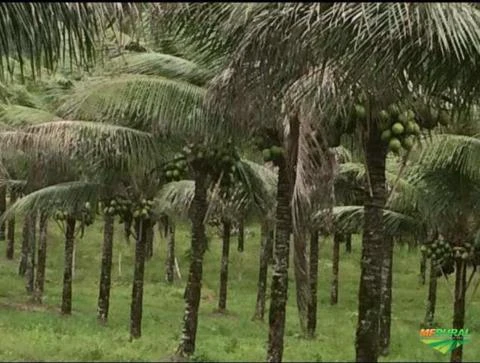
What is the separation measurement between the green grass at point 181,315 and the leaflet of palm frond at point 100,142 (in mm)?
3276

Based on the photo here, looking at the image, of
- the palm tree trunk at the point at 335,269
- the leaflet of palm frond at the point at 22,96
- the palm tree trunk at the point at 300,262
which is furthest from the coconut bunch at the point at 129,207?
the palm tree trunk at the point at 335,269

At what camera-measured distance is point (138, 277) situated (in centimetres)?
1554

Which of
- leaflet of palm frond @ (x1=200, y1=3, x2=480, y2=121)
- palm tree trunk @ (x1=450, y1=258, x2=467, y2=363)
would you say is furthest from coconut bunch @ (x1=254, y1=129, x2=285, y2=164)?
palm tree trunk @ (x1=450, y1=258, x2=467, y2=363)

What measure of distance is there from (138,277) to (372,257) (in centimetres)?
888

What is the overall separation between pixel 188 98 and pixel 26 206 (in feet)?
20.9

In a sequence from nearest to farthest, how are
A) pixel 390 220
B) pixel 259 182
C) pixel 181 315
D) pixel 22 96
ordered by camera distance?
pixel 259 182 < pixel 390 220 < pixel 22 96 < pixel 181 315

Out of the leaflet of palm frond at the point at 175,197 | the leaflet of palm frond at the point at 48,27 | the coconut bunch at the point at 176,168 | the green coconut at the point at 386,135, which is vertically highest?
the leaflet of palm frond at the point at 48,27

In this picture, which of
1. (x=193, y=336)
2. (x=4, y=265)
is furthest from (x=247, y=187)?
(x=4, y=265)

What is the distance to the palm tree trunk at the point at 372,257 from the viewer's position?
7.37 m

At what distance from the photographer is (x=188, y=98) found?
9523 mm

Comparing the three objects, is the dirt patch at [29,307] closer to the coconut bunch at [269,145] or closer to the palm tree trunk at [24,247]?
the palm tree trunk at [24,247]

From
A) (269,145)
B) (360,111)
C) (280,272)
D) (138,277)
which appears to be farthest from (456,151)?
(138,277)

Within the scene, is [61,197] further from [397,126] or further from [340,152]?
[397,126]

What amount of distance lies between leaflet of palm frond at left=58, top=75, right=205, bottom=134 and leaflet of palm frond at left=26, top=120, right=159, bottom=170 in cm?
58
